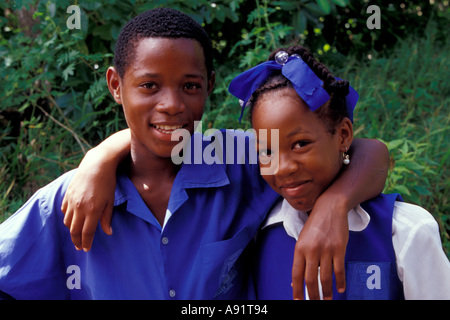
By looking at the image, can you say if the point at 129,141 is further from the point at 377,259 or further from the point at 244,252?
the point at 377,259

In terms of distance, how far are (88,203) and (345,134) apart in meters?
0.88

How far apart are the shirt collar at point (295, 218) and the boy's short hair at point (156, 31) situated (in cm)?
57

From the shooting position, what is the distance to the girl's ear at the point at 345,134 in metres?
1.69

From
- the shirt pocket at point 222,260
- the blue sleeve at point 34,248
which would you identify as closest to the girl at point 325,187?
the shirt pocket at point 222,260

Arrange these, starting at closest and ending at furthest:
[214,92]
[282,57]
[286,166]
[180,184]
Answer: [286,166]
[282,57]
[180,184]
[214,92]

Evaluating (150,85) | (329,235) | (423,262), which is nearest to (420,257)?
(423,262)

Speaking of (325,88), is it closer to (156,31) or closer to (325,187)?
(325,187)

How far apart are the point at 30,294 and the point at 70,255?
0.62 feet

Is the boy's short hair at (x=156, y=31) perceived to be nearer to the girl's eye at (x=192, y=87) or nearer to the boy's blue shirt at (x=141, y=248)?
the girl's eye at (x=192, y=87)

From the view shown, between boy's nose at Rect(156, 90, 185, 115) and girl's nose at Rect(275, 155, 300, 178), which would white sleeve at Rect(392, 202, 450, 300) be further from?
boy's nose at Rect(156, 90, 185, 115)

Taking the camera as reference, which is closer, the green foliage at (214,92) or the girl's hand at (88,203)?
the girl's hand at (88,203)

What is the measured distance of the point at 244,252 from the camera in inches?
73.5

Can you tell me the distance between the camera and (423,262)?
5.05ft
